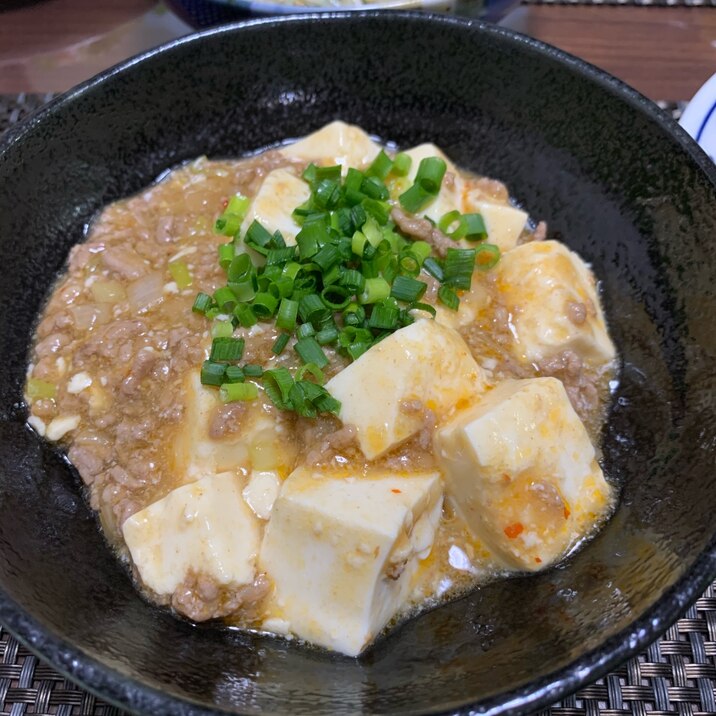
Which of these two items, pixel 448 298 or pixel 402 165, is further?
pixel 402 165

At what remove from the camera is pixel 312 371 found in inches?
80.4

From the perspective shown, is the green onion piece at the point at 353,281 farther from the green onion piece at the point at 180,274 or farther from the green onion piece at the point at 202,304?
the green onion piece at the point at 180,274

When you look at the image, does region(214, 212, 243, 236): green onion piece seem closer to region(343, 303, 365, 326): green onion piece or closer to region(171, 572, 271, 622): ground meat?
region(343, 303, 365, 326): green onion piece

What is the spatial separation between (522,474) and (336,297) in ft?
2.73

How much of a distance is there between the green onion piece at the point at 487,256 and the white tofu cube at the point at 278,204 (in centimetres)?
69

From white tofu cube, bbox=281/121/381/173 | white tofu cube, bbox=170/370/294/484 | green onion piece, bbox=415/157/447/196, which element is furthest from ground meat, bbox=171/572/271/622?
white tofu cube, bbox=281/121/381/173

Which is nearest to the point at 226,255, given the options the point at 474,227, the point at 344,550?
the point at 474,227

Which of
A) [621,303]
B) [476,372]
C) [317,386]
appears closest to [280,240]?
[317,386]

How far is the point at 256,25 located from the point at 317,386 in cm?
173

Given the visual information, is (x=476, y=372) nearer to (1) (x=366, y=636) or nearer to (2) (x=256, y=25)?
(1) (x=366, y=636)

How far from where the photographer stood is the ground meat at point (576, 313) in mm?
2289

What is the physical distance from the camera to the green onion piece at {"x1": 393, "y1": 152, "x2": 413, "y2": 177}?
2611 millimetres

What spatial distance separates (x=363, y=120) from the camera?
3037 mm

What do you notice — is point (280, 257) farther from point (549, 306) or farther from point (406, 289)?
point (549, 306)
